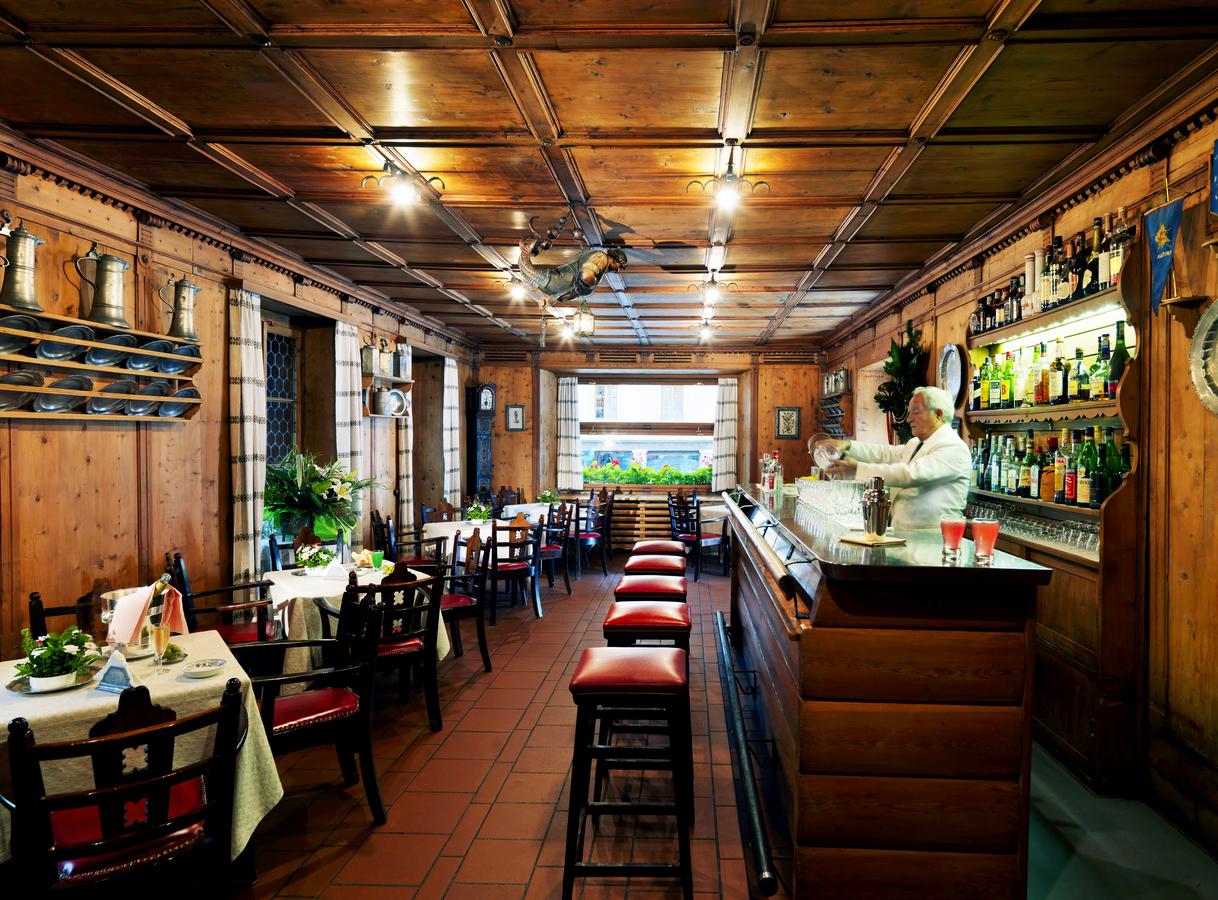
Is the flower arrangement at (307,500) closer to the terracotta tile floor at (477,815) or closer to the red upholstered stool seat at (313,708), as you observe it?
the terracotta tile floor at (477,815)

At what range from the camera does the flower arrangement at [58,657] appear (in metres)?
2.30

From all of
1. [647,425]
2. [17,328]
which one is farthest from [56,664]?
[647,425]

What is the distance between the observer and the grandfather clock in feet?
30.8

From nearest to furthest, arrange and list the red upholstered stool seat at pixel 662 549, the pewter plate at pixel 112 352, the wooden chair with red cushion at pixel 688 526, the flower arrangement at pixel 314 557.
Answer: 1. the pewter plate at pixel 112 352
2. the flower arrangement at pixel 314 557
3. the red upholstered stool seat at pixel 662 549
4. the wooden chair with red cushion at pixel 688 526

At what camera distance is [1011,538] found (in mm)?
3861

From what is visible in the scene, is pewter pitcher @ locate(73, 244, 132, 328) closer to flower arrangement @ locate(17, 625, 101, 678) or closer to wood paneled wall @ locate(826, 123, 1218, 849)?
flower arrangement @ locate(17, 625, 101, 678)

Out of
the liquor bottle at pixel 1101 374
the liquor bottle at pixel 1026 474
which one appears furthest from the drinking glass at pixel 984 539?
the liquor bottle at pixel 1026 474

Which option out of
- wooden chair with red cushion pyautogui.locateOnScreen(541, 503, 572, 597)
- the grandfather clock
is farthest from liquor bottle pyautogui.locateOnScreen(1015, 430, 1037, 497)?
the grandfather clock

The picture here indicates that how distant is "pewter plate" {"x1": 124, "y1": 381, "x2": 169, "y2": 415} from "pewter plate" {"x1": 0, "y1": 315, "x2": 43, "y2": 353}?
2.19 feet

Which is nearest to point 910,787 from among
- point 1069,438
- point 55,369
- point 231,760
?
point 231,760

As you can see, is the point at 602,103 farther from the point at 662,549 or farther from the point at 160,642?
the point at 662,549

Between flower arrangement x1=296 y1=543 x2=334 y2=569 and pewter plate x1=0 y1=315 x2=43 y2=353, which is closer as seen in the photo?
pewter plate x1=0 y1=315 x2=43 y2=353

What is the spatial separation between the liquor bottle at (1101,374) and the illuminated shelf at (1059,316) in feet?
0.50

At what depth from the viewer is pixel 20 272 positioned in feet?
10.1
